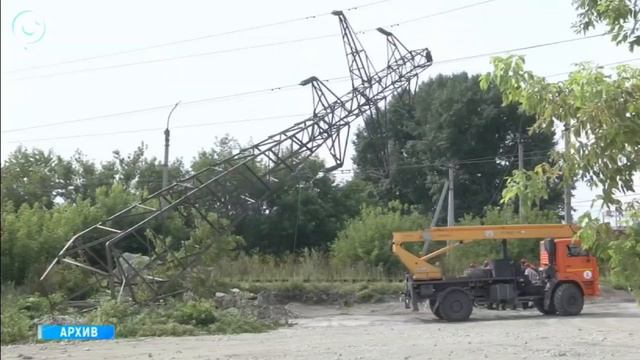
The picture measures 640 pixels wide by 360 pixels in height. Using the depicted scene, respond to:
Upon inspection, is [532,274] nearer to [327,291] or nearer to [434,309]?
[434,309]

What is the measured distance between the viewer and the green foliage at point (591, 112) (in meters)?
5.38

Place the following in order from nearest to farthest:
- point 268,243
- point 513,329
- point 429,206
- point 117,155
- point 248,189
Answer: point 513,329
point 248,189
point 268,243
point 117,155
point 429,206

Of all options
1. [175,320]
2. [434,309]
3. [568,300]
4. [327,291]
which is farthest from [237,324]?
[327,291]

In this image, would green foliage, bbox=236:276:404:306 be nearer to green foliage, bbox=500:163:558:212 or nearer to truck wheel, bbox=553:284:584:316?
truck wheel, bbox=553:284:584:316

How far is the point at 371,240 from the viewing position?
4106 centimetres

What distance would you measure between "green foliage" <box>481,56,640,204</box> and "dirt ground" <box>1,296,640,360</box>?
9.37 metres

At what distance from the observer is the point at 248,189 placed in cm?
3089

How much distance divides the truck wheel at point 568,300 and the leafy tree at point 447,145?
81.0 feet

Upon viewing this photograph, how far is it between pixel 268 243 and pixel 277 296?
49.8 ft

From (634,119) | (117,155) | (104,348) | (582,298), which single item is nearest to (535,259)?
(582,298)

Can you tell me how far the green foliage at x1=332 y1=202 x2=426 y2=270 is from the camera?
40188 millimetres

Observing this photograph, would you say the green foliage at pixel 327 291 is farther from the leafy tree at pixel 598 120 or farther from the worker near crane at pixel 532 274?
the leafy tree at pixel 598 120

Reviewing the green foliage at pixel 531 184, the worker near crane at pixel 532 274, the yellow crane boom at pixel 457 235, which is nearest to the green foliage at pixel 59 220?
the yellow crane boom at pixel 457 235

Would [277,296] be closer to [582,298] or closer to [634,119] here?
[582,298]
